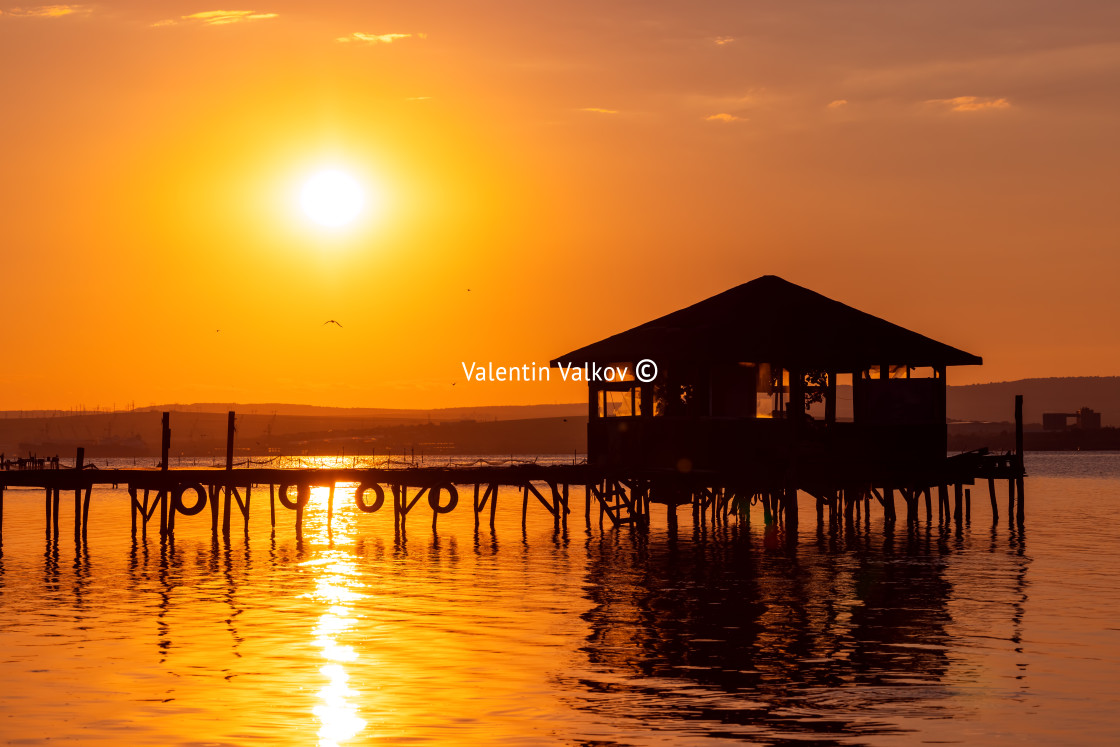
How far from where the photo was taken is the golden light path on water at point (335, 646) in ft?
53.2

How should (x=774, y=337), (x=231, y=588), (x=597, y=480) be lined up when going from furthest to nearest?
Result: (x=597, y=480)
(x=774, y=337)
(x=231, y=588)

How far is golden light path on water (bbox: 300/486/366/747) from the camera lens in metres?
16.2

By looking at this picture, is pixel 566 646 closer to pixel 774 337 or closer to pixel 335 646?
pixel 335 646

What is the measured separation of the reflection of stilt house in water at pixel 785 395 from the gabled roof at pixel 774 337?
5 centimetres

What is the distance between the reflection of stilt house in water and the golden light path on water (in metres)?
10.1

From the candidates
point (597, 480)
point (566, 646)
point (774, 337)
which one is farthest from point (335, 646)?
point (597, 480)

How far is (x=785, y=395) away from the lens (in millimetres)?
42000

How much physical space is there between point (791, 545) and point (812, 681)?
2371cm

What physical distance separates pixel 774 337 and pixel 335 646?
70.0 ft

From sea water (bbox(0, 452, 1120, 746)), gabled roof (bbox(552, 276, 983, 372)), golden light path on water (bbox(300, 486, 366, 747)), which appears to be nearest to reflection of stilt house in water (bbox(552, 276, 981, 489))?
gabled roof (bbox(552, 276, 983, 372))

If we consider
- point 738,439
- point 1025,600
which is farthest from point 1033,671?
point 738,439

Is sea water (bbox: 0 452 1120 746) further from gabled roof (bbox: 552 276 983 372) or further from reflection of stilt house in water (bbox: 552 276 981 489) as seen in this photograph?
gabled roof (bbox: 552 276 983 372)

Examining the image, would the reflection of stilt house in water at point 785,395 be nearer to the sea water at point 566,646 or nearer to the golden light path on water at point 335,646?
the sea water at point 566,646

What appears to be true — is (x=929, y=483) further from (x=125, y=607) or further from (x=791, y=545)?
(x=125, y=607)
